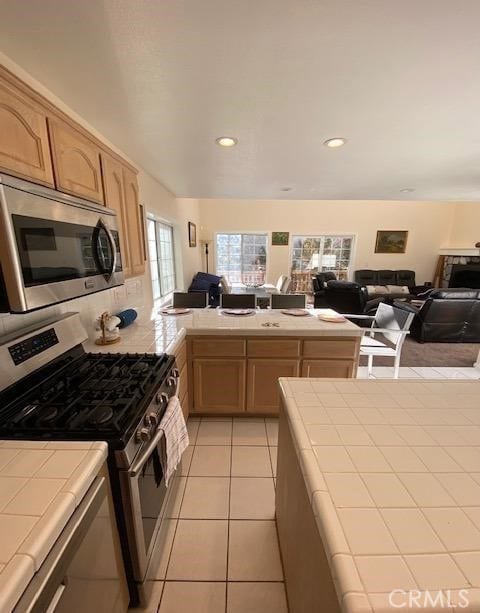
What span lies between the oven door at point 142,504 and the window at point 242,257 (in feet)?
21.3

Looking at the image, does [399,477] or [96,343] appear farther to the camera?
[96,343]

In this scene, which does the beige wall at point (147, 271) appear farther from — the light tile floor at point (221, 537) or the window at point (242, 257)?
the window at point (242, 257)

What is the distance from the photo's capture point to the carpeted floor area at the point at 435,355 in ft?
11.5

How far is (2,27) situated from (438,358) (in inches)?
191

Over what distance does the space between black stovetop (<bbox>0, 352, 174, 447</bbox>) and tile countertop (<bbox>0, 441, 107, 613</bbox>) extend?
0.06m

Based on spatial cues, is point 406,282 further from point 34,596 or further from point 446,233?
point 34,596

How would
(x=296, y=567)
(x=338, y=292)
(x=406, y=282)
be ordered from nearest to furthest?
(x=296, y=567) → (x=338, y=292) → (x=406, y=282)

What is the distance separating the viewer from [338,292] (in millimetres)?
5586

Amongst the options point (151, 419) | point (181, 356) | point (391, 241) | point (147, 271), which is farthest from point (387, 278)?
point (151, 419)

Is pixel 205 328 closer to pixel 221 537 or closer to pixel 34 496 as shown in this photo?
pixel 221 537

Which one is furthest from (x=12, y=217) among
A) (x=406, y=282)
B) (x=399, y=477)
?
(x=406, y=282)

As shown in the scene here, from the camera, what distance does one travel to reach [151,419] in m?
1.09

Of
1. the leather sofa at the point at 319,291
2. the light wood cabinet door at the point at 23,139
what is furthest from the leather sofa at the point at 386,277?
the light wood cabinet door at the point at 23,139

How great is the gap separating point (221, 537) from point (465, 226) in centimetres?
884
